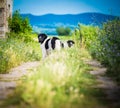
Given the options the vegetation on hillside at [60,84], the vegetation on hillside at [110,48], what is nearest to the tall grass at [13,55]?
the vegetation on hillside at [60,84]

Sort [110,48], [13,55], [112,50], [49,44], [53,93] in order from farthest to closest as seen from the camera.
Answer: [49,44] < [13,55] < [110,48] < [112,50] < [53,93]

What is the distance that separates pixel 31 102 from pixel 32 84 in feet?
0.91

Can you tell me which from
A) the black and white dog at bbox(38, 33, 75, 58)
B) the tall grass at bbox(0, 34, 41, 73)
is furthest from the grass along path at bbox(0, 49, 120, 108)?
the black and white dog at bbox(38, 33, 75, 58)

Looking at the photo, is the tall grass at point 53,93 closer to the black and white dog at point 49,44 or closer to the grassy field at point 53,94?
the grassy field at point 53,94

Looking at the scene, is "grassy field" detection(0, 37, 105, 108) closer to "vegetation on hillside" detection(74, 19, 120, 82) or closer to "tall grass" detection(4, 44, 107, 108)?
"tall grass" detection(4, 44, 107, 108)

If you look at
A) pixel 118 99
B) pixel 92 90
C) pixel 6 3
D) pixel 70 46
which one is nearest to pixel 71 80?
pixel 92 90

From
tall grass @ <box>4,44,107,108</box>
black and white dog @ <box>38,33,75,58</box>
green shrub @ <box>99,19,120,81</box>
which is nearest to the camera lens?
tall grass @ <box>4,44,107,108</box>

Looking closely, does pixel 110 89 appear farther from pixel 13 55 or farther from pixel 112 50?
pixel 13 55

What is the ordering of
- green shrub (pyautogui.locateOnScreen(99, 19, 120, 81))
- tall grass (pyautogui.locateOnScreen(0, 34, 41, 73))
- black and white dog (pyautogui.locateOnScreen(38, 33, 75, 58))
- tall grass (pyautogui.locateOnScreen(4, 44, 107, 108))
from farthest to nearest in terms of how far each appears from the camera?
black and white dog (pyautogui.locateOnScreen(38, 33, 75, 58)), tall grass (pyautogui.locateOnScreen(0, 34, 41, 73)), green shrub (pyautogui.locateOnScreen(99, 19, 120, 81)), tall grass (pyautogui.locateOnScreen(4, 44, 107, 108))

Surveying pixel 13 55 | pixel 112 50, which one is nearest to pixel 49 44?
pixel 13 55

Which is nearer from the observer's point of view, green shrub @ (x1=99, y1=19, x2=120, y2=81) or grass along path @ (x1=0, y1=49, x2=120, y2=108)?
grass along path @ (x1=0, y1=49, x2=120, y2=108)

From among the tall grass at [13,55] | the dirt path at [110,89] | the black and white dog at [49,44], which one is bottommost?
the dirt path at [110,89]

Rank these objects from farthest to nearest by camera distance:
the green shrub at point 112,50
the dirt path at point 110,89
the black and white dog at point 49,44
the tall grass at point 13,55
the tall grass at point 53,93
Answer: the black and white dog at point 49,44 < the tall grass at point 13,55 < the green shrub at point 112,50 < the dirt path at point 110,89 < the tall grass at point 53,93

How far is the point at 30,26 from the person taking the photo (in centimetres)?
1541
